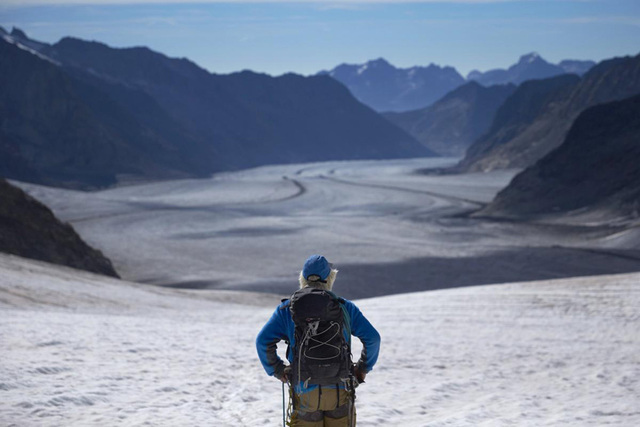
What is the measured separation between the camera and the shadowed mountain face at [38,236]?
85.3 feet

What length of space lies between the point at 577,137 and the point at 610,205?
13.5 meters

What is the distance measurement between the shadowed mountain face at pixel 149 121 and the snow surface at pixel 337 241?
130 ft

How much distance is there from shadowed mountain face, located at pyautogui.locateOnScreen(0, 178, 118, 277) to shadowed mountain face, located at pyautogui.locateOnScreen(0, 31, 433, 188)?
6432 centimetres

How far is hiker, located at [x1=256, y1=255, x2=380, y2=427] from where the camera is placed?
4.52 meters

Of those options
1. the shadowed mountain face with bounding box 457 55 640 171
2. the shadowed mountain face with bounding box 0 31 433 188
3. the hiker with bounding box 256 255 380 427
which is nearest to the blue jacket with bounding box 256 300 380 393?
the hiker with bounding box 256 255 380 427

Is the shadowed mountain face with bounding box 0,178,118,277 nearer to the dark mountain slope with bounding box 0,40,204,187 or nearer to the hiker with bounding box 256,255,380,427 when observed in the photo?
the hiker with bounding box 256,255,380,427

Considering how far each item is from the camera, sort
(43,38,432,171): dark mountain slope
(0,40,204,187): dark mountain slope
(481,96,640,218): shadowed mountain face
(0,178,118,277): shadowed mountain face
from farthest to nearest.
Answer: (43,38,432,171): dark mountain slope
(0,40,204,187): dark mountain slope
(481,96,640,218): shadowed mountain face
(0,178,118,277): shadowed mountain face

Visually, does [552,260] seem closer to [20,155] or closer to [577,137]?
[577,137]

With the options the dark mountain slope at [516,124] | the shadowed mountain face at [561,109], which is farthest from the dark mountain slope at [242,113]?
the shadowed mountain face at [561,109]

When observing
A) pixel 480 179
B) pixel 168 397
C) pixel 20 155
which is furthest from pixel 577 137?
pixel 20 155

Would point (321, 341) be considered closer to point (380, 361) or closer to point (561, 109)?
point (380, 361)

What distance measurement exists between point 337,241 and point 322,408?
3727cm

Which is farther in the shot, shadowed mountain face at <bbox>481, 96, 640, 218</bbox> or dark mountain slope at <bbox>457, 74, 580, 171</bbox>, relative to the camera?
dark mountain slope at <bbox>457, 74, 580, 171</bbox>

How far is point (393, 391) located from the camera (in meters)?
9.15
